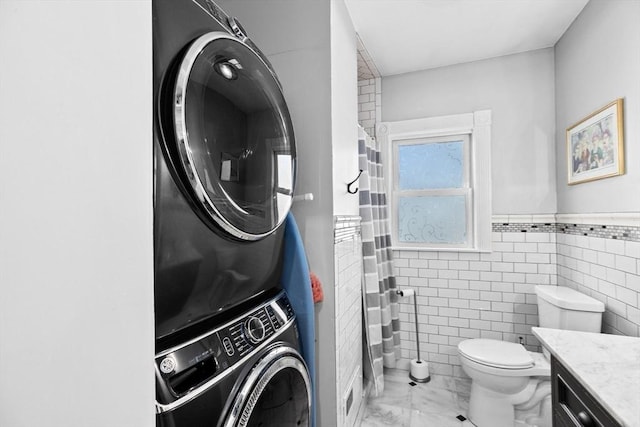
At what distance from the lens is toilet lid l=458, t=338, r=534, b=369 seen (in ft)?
6.20

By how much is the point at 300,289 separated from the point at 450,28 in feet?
6.94

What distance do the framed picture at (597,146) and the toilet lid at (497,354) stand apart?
1164mm

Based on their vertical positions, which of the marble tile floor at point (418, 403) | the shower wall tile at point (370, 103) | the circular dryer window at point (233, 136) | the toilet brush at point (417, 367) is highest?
the shower wall tile at point (370, 103)

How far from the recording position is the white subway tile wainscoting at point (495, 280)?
217 cm

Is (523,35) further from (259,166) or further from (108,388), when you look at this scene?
(108,388)

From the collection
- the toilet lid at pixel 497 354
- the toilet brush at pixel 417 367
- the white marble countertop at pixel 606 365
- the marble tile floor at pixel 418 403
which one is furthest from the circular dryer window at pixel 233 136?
the toilet brush at pixel 417 367

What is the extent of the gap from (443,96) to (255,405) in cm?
268

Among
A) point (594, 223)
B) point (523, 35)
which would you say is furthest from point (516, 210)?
point (523, 35)

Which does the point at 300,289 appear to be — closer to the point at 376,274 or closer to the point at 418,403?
the point at 376,274

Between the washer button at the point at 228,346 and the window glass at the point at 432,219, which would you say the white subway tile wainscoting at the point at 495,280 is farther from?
the washer button at the point at 228,346

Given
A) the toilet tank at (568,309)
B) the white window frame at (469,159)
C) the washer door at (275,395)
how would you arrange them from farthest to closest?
1. the white window frame at (469,159)
2. the toilet tank at (568,309)
3. the washer door at (275,395)

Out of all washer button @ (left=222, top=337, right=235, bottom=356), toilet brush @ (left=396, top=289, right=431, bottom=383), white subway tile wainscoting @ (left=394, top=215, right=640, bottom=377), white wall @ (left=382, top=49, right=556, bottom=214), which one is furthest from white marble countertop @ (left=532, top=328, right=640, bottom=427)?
white wall @ (left=382, top=49, right=556, bottom=214)

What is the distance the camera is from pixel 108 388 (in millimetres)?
291

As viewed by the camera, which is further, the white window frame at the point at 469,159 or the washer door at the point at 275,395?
the white window frame at the point at 469,159
